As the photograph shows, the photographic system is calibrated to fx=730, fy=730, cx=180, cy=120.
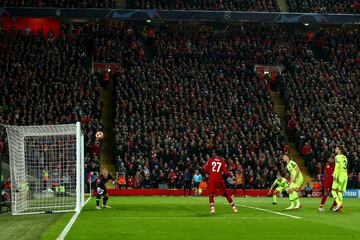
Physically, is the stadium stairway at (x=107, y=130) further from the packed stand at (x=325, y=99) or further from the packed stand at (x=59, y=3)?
the packed stand at (x=325, y=99)

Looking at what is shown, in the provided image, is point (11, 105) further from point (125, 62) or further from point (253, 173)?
point (253, 173)

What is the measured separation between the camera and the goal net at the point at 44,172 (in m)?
26.3

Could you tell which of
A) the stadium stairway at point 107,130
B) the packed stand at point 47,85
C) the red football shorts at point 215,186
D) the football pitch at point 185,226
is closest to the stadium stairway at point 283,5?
the stadium stairway at point 107,130

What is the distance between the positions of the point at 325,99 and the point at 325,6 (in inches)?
520

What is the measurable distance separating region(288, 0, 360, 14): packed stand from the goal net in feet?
114

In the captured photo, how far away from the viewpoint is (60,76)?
51.8 meters

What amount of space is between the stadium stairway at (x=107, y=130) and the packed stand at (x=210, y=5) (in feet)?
29.3

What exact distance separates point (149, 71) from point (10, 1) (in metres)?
14.5

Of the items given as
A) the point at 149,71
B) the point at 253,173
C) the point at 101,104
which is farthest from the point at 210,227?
the point at 149,71

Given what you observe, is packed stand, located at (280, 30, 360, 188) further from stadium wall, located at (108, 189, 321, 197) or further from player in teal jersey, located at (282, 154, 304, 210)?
player in teal jersey, located at (282, 154, 304, 210)

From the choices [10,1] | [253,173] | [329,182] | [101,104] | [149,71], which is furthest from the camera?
[10,1]

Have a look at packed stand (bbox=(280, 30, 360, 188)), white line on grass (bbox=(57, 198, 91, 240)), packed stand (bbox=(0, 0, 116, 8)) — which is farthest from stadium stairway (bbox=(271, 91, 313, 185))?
white line on grass (bbox=(57, 198, 91, 240))

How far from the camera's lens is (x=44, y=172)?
103 feet

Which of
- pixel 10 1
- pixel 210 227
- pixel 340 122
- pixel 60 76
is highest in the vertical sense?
pixel 10 1
